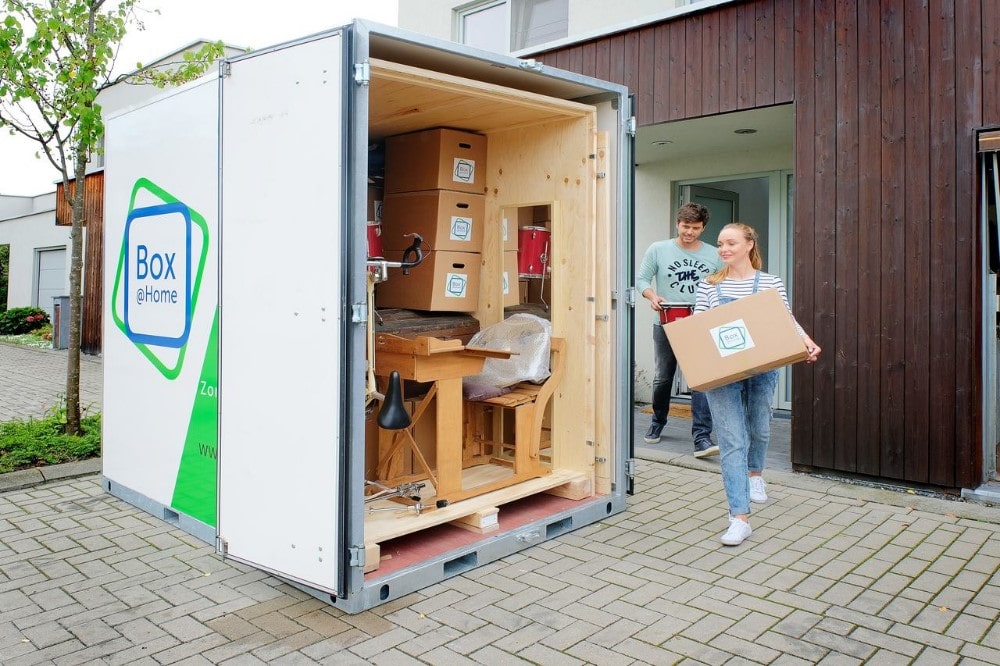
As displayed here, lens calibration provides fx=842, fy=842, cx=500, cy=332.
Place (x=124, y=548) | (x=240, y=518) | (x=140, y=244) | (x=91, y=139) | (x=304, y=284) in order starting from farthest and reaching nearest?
(x=91, y=139), (x=140, y=244), (x=124, y=548), (x=240, y=518), (x=304, y=284)

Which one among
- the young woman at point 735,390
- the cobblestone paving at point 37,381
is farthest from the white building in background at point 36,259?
the young woman at point 735,390

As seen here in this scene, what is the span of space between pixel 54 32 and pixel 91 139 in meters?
0.83

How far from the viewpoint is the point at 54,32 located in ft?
20.2

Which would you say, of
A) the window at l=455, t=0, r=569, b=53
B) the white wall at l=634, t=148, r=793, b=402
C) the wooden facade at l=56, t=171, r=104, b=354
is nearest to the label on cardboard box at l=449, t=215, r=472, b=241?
the white wall at l=634, t=148, r=793, b=402

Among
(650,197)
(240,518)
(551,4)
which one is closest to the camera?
(240,518)

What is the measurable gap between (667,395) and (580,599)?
3.36m

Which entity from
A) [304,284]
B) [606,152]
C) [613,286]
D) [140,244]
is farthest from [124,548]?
[606,152]

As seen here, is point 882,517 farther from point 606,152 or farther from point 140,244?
point 140,244

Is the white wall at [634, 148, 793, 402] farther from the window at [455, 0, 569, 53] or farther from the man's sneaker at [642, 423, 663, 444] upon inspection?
the window at [455, 0, 569, 53]

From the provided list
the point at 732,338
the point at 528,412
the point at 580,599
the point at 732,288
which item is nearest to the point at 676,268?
the point at 732,288

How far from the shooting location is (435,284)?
16.5 feet

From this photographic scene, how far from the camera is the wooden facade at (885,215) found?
5152mm

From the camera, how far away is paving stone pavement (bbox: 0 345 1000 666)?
3.21 meters

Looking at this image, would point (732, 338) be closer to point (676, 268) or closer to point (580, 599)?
point (580, 599)
